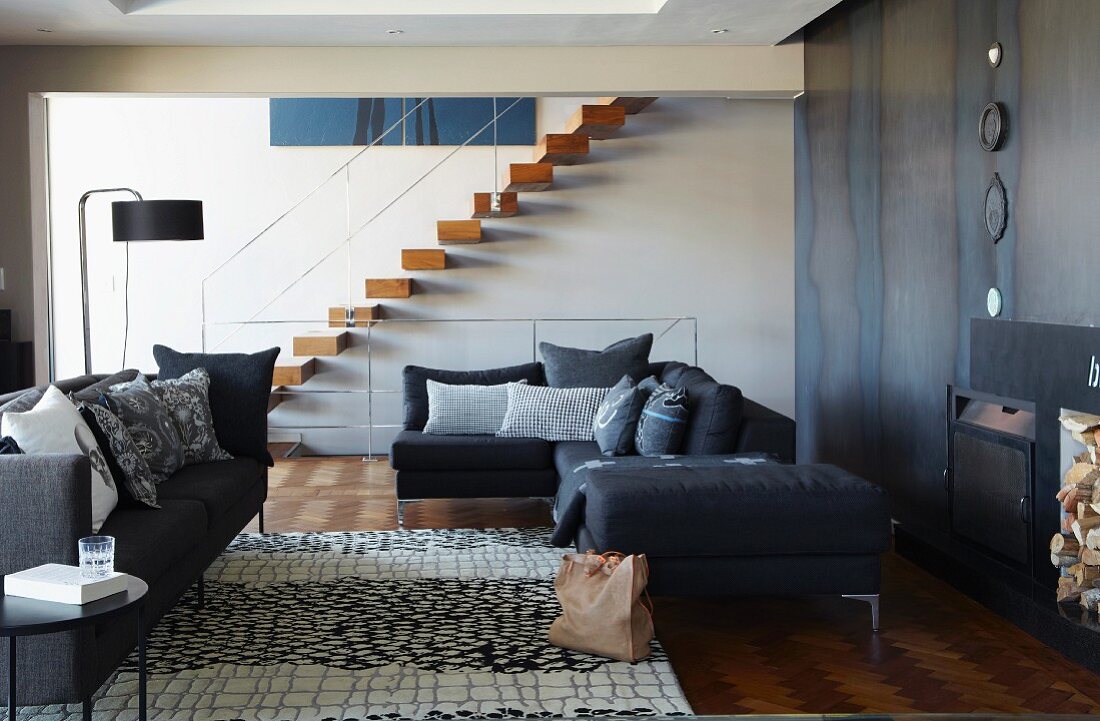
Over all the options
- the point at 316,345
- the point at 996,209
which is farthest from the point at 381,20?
the point at 996,209

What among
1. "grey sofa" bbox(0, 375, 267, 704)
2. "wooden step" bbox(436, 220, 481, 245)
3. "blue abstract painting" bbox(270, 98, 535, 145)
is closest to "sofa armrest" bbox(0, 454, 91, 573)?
"grey sofa" bbox(0, 375, 267, 704)

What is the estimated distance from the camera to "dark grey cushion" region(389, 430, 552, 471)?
5.60 metres

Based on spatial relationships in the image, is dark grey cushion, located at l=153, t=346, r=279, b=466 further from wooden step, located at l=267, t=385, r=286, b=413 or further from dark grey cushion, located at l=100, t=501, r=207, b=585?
wooden step, located at l=267, t=385, r=286, b=413

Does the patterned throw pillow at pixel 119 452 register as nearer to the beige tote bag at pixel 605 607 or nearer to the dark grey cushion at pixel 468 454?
the beige tote bag at pixel 605 607

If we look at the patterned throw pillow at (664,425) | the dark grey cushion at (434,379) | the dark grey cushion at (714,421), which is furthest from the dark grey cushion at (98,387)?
the dark grey cushion at (714,421)

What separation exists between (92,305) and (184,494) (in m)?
4.64

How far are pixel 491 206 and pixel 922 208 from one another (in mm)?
3692

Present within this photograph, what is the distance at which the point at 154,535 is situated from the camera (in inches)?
136

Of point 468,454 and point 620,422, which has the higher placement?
point 620,422

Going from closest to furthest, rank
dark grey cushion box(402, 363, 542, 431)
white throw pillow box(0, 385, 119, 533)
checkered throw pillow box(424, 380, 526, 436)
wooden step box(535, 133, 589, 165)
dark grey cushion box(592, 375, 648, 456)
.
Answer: white throw pillow box(0, 385, 119, 533) < dark grey cushion box(592, 375, 648, 456) < checkered throw pillow box(424, 380, 526, 436) < dark grey cushion box(402, 363, 542, 431) < wooden step box(535, 133, 589, 165)

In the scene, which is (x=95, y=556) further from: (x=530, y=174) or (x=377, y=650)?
(x=530, y=174)

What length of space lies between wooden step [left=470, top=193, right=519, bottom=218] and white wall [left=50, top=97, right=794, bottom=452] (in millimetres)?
293

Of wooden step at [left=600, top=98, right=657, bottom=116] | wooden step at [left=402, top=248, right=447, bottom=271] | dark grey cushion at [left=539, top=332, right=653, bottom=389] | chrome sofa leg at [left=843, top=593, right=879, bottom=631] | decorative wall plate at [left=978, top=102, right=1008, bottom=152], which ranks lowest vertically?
chrome sofa leg at [left=843, top=593, right=879, bottom=631]

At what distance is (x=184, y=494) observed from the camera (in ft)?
13.5
